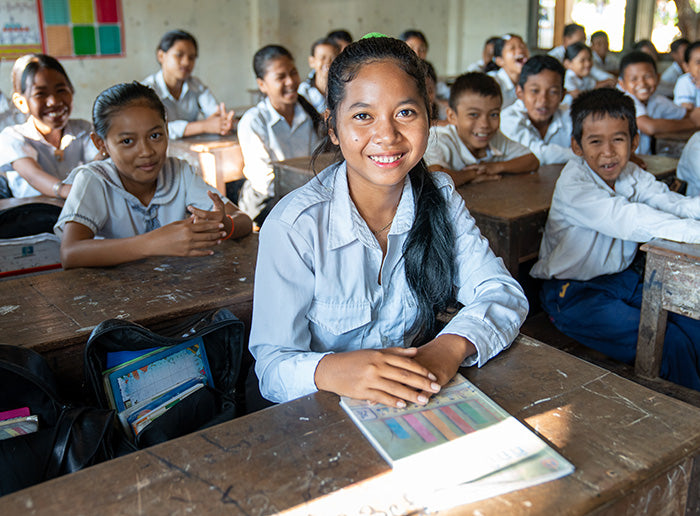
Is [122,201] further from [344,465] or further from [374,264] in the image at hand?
[344,465]

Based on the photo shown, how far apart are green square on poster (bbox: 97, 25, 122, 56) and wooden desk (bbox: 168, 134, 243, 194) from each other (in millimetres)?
2857

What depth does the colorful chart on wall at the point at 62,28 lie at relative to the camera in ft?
18.0

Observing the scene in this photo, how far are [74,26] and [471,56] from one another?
5.58 meters

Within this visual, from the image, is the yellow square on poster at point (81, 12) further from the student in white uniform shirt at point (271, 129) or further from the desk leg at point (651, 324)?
the desk leg at point (651, 324)

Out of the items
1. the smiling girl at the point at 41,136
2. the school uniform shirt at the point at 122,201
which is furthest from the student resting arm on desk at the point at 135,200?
the smiling girl at the point at 41,136

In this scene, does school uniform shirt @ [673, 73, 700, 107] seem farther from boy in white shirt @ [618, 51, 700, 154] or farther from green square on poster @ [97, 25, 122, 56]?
green square on poster @ [97, 25, 122, 56]

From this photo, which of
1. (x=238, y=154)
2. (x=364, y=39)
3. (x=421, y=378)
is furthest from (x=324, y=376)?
(x=238, y=154)

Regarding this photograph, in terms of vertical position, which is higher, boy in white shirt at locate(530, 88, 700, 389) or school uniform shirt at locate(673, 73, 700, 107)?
school uniform shirt at locate(673, 73, 700, 107)

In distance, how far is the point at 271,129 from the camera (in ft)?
12.4

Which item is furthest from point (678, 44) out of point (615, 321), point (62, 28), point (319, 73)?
point (615, 321)

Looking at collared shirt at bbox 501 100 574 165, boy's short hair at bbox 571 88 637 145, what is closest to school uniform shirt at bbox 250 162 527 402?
boy's short hair at bbox 571 88 637 145

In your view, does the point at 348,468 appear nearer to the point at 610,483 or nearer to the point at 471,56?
the point at 610,483

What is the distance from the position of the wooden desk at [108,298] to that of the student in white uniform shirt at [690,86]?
4.65 m

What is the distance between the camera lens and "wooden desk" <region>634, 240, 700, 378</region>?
1.75 meters
